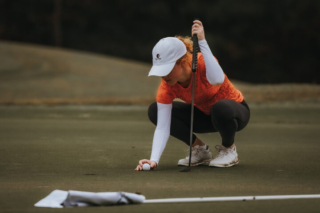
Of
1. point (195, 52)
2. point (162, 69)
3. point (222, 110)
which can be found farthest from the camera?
point (222, 110)

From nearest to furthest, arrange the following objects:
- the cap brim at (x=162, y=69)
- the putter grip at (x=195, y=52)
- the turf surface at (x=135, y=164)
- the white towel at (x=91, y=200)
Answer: the white towel at (x=91, y=200) < the turf surface at (x=135, y=164) < the cap brim at (x=162, y=69) < the putter grip at (x=195, y=52)

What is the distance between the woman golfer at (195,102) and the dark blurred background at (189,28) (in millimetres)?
19712

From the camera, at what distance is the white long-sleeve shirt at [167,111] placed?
347 cm

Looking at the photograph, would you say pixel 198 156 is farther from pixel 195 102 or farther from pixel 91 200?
pixel 91 200

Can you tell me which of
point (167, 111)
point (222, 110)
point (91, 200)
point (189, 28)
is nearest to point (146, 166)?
point (167, 111)

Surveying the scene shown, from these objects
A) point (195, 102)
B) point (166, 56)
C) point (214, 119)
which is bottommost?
point (214, 119)

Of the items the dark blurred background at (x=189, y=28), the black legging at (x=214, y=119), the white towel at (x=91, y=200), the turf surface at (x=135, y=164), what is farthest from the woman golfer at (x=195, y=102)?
the dark blurred background at (x=189, y=28)

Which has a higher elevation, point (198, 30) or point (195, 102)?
point (198, 30)

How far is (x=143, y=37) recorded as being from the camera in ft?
84.2

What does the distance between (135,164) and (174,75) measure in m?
0.99

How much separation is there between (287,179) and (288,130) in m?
3.33

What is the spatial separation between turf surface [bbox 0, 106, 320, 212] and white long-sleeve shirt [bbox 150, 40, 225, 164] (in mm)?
186

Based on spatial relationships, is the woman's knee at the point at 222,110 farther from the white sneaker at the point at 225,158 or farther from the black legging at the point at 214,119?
the white sneaker at the point at 225,158

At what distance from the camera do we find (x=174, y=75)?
11.5 ft
